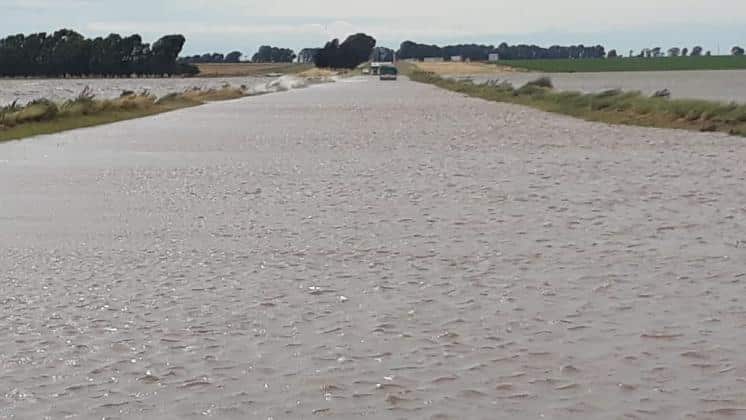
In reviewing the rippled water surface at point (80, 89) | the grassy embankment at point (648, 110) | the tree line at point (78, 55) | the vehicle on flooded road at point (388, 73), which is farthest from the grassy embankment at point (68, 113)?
the tree line at point (78, 55)

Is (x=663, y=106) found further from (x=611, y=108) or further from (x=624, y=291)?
(x=624, y=291)

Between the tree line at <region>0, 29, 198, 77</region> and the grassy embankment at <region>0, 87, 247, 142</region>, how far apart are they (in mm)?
116050

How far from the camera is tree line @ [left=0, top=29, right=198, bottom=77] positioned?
163 meters

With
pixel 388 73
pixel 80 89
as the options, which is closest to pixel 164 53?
pixel 388 73

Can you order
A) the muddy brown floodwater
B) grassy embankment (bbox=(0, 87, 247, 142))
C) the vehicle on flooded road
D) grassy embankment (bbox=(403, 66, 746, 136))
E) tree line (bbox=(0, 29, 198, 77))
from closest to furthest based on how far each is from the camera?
the muddy brown floodwater → grassy embankment (bbox=(403, 66, 746, 136)) → grassy embankment (bbox=(0, 87, 247, 142)) → the vehicle on flooded road → tree line (bbox=(0, 29, 198, 77))

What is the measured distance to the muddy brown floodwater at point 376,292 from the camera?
6016mm

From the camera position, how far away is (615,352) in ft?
22.2

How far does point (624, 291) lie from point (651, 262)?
1343mm

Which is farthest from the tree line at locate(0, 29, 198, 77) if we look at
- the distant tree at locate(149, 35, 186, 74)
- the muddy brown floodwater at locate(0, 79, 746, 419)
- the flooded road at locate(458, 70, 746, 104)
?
the muddy brown floodwater at locate(0, 79, 746, 419)


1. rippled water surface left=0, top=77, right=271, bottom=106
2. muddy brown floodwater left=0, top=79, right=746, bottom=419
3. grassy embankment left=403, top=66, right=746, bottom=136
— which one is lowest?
rippled water surface left=0, top=77, right=271, bottom=106

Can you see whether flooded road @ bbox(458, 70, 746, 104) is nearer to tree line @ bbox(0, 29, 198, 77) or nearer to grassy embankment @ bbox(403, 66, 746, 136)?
grassy embankment @ bbox(403, 66, 746, 136)

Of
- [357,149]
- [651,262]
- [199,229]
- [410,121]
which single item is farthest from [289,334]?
[410,121]

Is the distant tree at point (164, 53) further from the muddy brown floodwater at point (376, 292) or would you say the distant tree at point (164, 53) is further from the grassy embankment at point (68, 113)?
the muddy brown floodwater at point (376, 292)

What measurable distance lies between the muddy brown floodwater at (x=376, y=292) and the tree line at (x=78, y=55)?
150273mm
